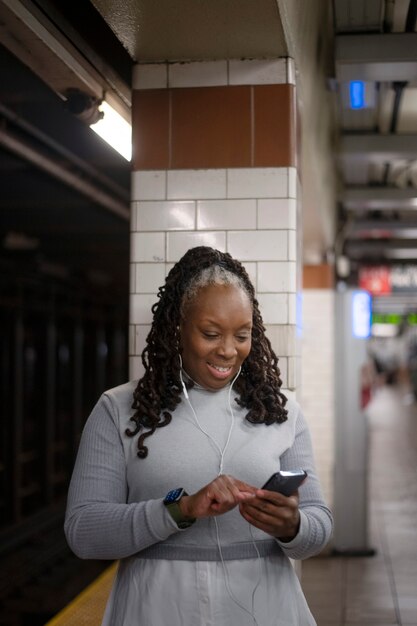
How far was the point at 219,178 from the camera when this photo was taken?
356cm

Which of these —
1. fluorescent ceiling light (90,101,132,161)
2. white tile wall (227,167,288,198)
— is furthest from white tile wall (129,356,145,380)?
fluorescent ceiling light (90,101,132,161)

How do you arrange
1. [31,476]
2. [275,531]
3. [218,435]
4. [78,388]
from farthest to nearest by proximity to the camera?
[78,388] → [31,476] → [218,435] → [275,531]

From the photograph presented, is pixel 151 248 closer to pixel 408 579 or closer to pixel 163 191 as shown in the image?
pixel 163 191

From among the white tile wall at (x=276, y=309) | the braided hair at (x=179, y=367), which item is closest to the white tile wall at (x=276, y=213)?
the white tile wall at (x=276, y=309)

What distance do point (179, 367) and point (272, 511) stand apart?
0.48 metres

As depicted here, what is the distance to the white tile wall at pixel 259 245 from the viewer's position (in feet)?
11.5

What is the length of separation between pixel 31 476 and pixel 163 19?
10.1m

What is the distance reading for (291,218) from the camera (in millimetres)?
3502

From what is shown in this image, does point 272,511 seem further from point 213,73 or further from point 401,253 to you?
point 401,253

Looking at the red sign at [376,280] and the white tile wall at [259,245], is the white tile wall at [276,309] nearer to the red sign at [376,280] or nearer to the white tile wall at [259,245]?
the white tile wall at [259,245]

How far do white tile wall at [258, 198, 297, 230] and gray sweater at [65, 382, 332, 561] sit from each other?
1332 millimetres

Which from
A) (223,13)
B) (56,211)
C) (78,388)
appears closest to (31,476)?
(78,388)

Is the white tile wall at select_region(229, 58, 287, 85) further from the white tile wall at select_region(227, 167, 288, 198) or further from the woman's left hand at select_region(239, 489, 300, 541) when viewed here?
the woman's left hand at select_region(239, 489, 300, 541)

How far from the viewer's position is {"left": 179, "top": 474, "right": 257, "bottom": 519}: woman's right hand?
1990mm
